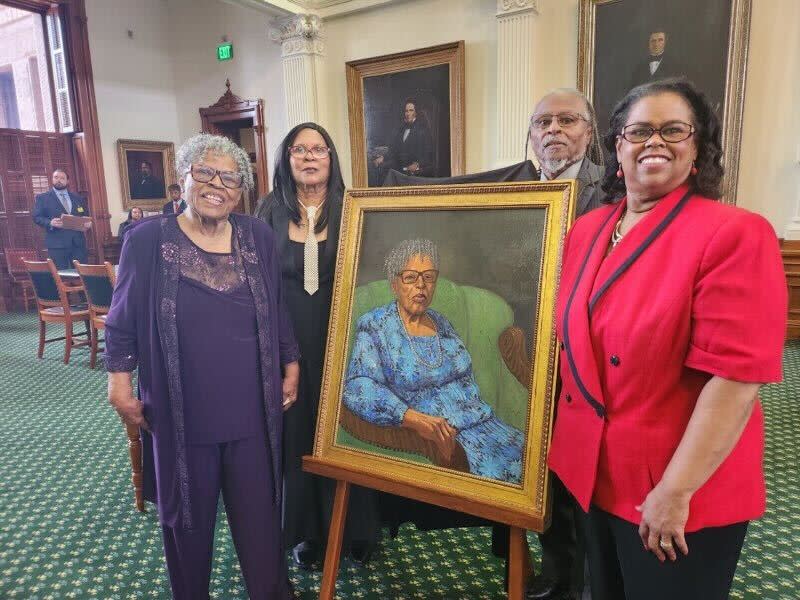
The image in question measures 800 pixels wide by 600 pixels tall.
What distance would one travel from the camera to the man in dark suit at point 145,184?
932 cm

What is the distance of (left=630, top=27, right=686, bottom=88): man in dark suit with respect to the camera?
5.41 m

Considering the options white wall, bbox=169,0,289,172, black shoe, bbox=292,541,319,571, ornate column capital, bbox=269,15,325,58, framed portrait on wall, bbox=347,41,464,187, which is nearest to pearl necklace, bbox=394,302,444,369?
black shoe, bbox=292,541,319,571

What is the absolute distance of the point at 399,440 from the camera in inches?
65.4

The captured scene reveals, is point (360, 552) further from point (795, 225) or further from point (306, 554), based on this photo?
point (795, 225)

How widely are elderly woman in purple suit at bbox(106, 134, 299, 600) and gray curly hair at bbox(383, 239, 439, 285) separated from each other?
406mm

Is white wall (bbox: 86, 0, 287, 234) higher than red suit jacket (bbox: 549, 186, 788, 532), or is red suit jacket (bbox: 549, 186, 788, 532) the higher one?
white wall (bbox: 86, 0, 287, 234)

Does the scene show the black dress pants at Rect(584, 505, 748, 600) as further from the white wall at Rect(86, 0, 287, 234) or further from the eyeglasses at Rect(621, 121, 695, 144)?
the white wall at Rect(86, 0, 287, 234)

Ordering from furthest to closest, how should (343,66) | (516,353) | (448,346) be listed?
(343,66) < (448,346) < (516,353)

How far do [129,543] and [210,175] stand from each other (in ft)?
6.31

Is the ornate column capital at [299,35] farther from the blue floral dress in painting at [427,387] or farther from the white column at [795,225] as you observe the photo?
the blue floral dress in painting at [427,387]

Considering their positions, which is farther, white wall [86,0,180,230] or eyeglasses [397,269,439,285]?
white wall [86,0,180,230]

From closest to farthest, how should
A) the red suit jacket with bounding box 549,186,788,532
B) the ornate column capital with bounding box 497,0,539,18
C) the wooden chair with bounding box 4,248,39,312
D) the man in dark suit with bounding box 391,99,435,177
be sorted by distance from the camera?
1. the red suit jacket with bounding box 549,186,788,532
2. the ornate column capital with bounding box 497,0,539,18
3. the man in dark suit with bounding box 391,99,435,177
4. the wooden chair with bounding box 4,248,39,312

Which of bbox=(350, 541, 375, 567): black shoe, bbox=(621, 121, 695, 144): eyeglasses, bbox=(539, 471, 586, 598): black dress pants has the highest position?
bbox=(621, 121, 695, 144): eyeglasses

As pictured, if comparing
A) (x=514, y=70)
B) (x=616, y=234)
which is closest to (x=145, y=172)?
(x=514, y=70)
